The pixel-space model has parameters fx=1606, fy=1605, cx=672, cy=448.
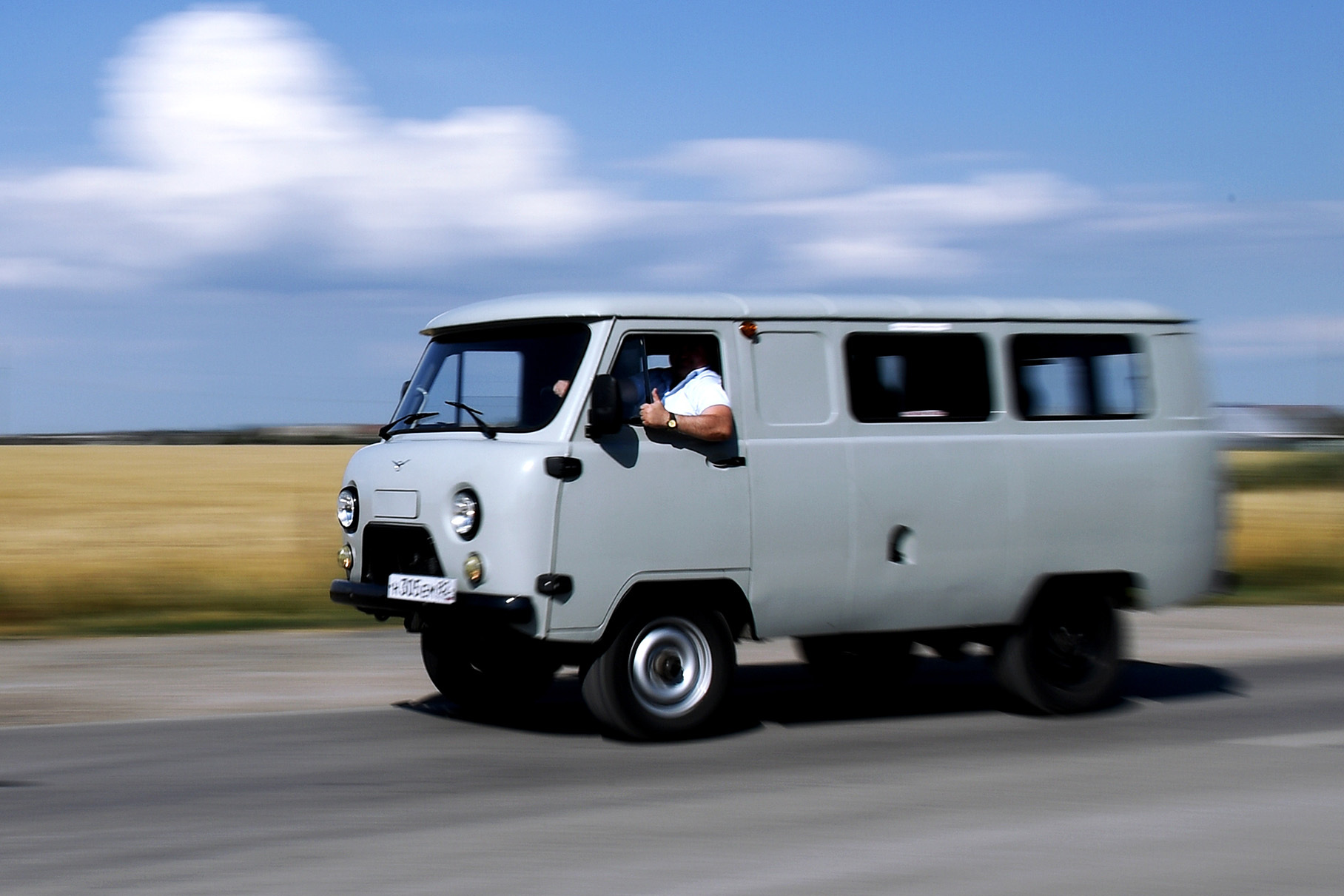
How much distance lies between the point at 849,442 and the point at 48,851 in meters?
4.39

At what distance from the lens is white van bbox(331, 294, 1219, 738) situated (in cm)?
783

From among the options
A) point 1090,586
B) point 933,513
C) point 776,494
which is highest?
point 776,494

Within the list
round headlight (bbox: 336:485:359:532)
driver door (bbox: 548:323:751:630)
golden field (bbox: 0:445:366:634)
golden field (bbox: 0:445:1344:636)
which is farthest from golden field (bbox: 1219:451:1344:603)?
golden field (bbox: 0:445:366:634)

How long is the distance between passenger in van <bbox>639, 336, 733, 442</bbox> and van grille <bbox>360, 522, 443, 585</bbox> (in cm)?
129

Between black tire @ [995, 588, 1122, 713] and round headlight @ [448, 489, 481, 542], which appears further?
black tire @ [995, 588, 1122, 713]

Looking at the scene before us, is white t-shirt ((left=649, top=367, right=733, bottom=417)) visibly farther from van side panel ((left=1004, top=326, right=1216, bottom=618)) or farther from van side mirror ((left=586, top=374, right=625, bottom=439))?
van side panel ((left=1004, top=326, right=1216, bottom=618))

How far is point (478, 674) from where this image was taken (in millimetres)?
9367

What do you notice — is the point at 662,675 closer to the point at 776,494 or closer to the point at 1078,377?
the point at 776,494

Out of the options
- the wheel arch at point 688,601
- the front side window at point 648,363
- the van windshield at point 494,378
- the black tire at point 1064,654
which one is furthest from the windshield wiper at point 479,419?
the black tire at point 1064,654

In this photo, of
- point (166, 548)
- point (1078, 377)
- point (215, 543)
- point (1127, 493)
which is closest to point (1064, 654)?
point (1127, 493)

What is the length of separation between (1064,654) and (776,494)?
227 cm

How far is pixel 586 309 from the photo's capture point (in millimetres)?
7961

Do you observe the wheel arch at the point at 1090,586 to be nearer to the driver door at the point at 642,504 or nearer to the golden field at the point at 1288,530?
the golden field at the point at 1288,530

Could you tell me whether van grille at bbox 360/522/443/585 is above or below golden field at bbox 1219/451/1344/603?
above
